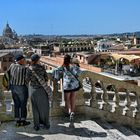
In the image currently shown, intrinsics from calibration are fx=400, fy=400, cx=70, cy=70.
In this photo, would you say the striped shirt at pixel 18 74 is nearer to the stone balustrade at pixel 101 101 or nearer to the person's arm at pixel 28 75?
the person's arm at pixel 28 75

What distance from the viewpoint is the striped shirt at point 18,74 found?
7.20m

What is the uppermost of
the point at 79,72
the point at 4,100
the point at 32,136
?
the point at 79,72

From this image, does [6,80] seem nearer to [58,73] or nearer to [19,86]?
[19,86]

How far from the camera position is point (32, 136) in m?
7.02

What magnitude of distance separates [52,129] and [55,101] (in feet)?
2.91

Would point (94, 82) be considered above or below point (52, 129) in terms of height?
above

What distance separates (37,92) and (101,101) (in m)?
1.91

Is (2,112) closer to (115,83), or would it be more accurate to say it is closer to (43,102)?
(43,102)

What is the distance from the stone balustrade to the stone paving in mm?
429

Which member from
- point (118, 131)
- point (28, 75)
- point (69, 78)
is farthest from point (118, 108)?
point (28, 75)

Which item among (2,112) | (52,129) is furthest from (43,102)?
(2,112)

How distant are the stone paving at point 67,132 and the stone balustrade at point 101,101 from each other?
0.43 m

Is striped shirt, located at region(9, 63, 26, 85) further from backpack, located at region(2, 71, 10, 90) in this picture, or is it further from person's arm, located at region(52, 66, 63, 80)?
person's arm, located at region(52, 66, 63, 80)

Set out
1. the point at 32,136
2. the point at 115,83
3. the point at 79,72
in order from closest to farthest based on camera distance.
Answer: the point at 32,136 → the point at 79,72 → the point at 115,83
